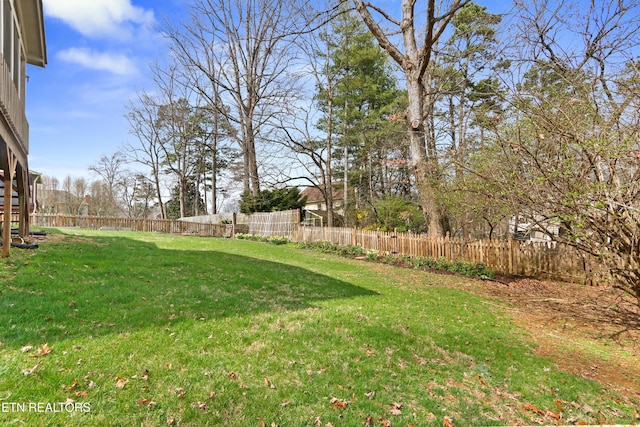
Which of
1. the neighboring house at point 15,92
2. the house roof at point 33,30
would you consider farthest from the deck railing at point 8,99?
the house roof at point 33,30

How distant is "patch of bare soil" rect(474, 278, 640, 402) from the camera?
380 centimetres

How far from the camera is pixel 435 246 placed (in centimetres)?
1146

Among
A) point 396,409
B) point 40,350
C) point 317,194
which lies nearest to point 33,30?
point 40,350

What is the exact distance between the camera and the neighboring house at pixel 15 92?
223 inches

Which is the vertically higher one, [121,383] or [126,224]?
[126,224]

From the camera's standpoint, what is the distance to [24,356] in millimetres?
2766

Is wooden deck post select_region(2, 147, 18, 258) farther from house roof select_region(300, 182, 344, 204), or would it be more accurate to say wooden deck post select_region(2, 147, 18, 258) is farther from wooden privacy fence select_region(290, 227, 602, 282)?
house roof select_region(300, 182, 344, 204)

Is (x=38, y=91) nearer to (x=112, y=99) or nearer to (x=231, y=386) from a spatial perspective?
(x=231, y=386)

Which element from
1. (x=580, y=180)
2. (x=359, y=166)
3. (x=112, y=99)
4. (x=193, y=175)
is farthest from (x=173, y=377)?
(x=193, y=175)

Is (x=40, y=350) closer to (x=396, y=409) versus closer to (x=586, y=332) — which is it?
(x=396, y=409)

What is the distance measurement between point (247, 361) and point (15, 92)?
754cm

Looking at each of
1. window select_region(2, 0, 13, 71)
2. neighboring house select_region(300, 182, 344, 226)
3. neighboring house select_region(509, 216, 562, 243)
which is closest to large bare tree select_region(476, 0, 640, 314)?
neighboring house select_region(509, 216, 562, 243)

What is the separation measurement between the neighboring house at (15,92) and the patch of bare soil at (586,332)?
854 cm

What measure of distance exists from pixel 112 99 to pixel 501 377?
33450mm
